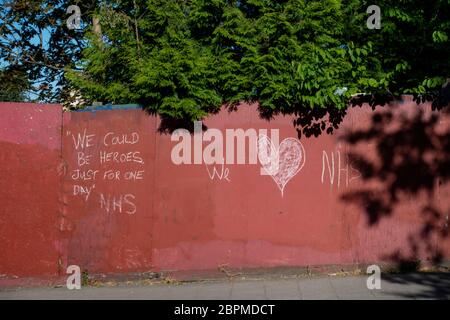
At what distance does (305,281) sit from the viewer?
6.34 meters

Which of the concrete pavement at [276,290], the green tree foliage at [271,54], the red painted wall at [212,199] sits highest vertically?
the green tree foliage at [271,54]

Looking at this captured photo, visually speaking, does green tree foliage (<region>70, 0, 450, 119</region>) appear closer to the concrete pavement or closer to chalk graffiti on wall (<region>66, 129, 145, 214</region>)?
chalk graffiti on wall (<region>66, 129, 145, 214</region>)

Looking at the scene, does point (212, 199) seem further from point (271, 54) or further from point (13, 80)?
point (13, 80)

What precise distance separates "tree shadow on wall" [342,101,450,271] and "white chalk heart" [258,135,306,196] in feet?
2.26

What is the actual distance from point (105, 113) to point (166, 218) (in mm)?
1637

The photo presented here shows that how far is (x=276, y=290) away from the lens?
5969mm

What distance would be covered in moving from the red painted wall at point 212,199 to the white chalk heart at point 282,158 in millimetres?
87

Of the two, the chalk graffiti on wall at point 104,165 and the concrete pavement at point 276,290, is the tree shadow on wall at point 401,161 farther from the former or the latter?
the chalk graffiti on wall at point 104,165

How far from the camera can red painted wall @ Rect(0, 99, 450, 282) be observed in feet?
21.3

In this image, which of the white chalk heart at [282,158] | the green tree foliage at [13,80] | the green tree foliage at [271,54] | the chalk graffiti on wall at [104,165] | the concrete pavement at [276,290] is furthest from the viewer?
the green tree foliage at [13,80]

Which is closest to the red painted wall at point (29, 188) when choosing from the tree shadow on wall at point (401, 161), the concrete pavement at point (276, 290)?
the concrete pavement at point (276, 290)

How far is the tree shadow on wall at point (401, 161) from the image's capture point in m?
6.68

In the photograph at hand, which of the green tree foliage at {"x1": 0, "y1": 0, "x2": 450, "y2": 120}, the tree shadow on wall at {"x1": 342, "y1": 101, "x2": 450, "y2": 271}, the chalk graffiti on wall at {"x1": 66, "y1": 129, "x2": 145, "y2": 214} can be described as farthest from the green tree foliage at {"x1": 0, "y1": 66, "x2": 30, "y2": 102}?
the tree shadow on wall at {"x1": 342, "y1": 101, "x2": 450, "y2": 271}

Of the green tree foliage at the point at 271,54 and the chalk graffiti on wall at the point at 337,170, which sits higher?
the green tree foliage at the point at 271,54
